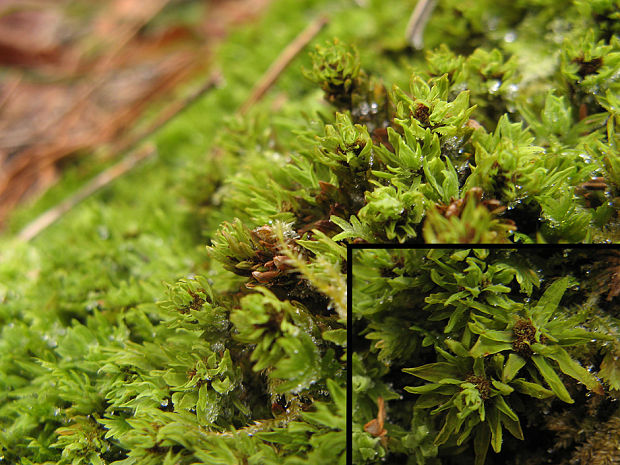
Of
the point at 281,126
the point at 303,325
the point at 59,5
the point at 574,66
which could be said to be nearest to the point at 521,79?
the point at 574,66

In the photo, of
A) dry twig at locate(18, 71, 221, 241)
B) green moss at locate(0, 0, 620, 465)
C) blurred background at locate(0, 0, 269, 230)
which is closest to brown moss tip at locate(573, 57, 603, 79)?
green moss at locate(0, 0, 620, 465)

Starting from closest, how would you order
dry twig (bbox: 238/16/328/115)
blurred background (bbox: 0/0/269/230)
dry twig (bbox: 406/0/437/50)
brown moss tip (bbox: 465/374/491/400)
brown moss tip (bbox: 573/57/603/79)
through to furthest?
brown moss tip (bbox: 465/374/491/400)
brown moss tip (bbox: 573/57/603/79)
dry twig (bbox: 406/0/437/50)
dry twig (bbox: 238/16/328/115)
blurred background (bbox: 0/0/269/230)

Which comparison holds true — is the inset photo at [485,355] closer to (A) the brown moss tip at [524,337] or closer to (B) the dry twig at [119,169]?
(A) the brown moss tip at [524,337]

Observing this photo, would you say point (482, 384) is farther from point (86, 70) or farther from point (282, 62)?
point (86, 70)

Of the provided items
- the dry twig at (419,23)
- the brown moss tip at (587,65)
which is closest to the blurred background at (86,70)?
the dry twig at (419,23)

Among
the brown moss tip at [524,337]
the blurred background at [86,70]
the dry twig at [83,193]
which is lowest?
the dry twig at [83,193]

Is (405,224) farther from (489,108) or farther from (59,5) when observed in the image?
(59,5)

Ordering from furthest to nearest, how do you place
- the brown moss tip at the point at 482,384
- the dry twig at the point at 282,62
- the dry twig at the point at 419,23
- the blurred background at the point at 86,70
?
the blurred background at the point at 86,70 < the dry twig at the point at 282,62 < the dry twig at the point at 419,23 < the brown moss tip at the point at 482,384

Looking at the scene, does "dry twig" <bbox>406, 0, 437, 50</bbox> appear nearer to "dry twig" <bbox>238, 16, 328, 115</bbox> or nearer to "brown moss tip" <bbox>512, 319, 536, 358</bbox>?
"dry twig" <bbox>238, 16, 328, 115</bbox>
